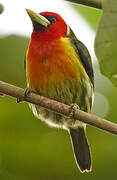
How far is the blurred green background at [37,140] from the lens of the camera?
232 cm

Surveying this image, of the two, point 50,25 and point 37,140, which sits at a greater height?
point 50,25

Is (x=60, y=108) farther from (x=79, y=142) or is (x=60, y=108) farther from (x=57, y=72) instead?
(x=79, y=142)

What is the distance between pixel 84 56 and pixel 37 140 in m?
0.52

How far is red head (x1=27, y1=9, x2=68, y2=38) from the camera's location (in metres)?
2.15

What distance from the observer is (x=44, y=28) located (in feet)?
7.33

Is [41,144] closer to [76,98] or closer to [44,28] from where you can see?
[76,98]

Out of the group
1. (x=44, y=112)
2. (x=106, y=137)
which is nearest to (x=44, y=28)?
(x=44, y=112)

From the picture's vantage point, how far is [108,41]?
1.50 metres

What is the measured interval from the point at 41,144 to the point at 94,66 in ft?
1.75

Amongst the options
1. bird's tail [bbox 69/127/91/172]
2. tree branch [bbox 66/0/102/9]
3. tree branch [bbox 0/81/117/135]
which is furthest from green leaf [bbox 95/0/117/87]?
bird's tail [bbox 69/127/91/172]

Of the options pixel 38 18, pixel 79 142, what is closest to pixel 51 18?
pixel 38 18

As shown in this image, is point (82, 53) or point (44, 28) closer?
point (44, 28)

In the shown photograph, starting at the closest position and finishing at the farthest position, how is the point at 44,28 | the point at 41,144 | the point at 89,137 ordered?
the point at 44,28 < the point at 41,144 < the point at 89,137

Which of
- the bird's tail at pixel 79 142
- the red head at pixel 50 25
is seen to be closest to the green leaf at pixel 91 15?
the red head at pixel 50 25
